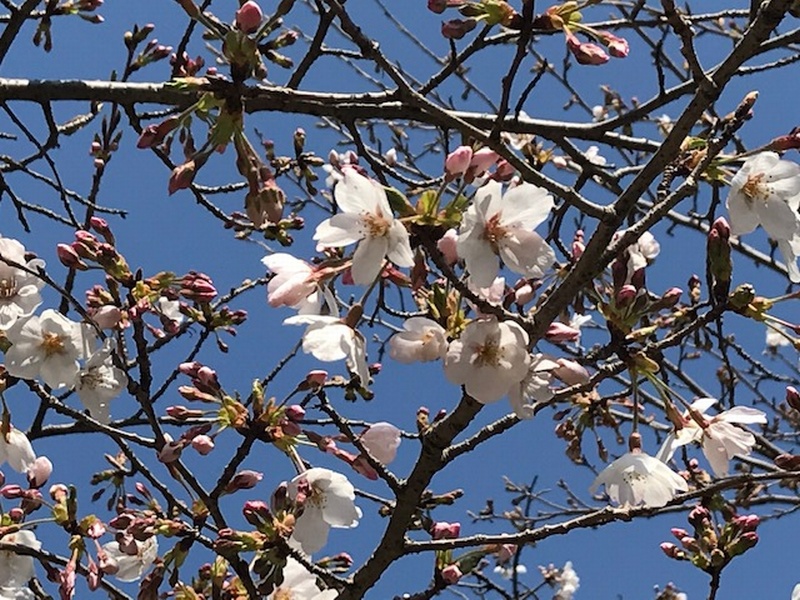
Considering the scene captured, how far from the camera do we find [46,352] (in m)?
2.26

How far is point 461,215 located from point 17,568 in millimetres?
1952

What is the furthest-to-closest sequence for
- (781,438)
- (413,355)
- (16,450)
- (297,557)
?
(781,438), (16,450), (297,557), (413,355)

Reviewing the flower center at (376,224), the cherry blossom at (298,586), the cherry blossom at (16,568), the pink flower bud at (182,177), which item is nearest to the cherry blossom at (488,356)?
the flower center at (376,224)

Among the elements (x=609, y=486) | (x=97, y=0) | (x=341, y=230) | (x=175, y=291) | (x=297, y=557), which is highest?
(x=97, y=0)

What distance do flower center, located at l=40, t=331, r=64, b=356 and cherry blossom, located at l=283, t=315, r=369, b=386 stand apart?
91 centimetres

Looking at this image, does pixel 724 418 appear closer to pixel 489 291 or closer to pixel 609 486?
pixel 609 486

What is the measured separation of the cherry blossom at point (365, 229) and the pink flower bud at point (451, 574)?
38.9 inches

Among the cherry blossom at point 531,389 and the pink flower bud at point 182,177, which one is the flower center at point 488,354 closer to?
the cherry blossom at point 531,389

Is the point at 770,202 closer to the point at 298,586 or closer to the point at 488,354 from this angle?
the point at 488,354

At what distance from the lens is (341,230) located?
1.59m

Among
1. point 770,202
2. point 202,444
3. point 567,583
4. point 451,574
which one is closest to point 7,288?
point 202,444

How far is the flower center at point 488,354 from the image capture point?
5.17 ft

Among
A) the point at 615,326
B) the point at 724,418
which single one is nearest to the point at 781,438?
the point at 724,418

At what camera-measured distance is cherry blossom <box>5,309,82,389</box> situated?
2230 millimetres
